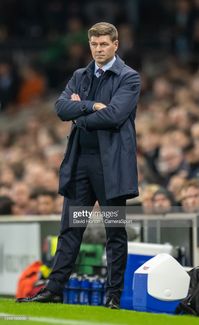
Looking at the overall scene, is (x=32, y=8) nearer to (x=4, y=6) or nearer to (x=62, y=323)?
(x=4, y=6)

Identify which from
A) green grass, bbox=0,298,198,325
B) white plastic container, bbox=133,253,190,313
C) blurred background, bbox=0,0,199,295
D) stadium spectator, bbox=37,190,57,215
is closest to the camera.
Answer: green grass, bbox=0,298,198,325

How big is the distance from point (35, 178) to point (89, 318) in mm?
9582

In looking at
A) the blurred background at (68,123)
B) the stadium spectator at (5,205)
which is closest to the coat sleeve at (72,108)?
the blurred background at (68,123)

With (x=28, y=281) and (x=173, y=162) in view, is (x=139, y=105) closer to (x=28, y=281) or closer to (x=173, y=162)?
(x=173, y=162)

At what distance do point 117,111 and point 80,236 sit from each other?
118 centimetres

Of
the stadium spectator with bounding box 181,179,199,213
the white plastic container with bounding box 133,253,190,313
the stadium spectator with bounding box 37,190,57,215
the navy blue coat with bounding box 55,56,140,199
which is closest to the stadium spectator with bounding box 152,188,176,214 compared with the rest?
the stadium spectator with bounding box 181,179,199,213

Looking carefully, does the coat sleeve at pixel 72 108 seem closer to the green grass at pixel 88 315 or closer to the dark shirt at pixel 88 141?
A: the dark shirt at pixel 88 141

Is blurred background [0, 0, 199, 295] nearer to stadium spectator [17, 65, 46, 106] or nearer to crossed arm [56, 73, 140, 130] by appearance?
stadium spectator [17, 65, 46, 106]

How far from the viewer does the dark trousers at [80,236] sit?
11203 millimetres

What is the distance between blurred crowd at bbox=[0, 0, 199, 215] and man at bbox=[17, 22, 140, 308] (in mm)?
2656

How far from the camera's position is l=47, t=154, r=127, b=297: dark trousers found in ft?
36.8

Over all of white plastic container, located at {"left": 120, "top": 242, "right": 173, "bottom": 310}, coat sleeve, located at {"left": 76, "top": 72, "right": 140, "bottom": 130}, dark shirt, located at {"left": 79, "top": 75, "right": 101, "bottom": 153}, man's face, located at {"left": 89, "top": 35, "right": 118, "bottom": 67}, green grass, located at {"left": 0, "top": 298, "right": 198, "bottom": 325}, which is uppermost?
man's face, located at {"left": 89, "top": 35, "right": 118, "bottom": 67}

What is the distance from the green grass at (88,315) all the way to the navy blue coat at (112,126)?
975mm

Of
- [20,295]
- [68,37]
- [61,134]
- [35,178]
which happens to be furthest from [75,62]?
[20,295]
